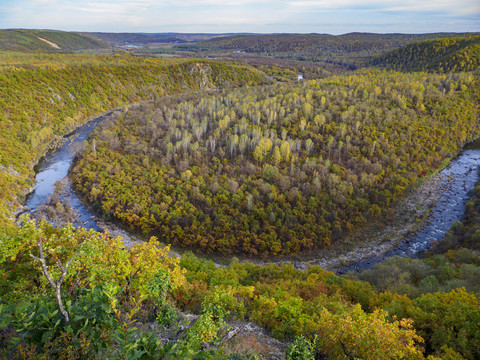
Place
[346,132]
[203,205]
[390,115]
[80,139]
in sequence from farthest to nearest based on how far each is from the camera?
[80,139]
[390,115]
[346,132]
[203,205]

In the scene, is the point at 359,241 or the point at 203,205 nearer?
the point at 359,241

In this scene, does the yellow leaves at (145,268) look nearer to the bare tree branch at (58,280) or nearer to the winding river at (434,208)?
the bare tree branch at (58,280)

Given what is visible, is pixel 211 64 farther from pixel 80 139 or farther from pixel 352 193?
pixel 352 193

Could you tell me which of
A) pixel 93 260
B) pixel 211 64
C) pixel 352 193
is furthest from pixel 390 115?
pixel 211 64

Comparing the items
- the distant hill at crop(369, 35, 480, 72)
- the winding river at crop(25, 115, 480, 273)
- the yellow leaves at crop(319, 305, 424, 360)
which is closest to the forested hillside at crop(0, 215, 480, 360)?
the yellow leaves at crop(319, 305, 424, 360)

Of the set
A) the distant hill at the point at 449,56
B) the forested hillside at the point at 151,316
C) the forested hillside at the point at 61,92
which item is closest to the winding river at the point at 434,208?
the forested hillside at the point at 61,92

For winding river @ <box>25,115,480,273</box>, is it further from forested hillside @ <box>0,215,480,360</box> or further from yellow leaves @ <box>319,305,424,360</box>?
yellow leaves @ <box>319,305,424,360</box>
